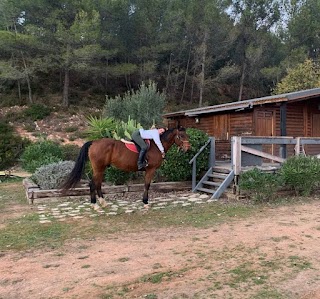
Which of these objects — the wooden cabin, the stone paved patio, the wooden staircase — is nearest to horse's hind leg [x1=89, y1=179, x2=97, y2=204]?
the stone paved patio

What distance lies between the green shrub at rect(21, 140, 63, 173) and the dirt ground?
667 centimetres

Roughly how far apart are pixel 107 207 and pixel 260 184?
345 cm

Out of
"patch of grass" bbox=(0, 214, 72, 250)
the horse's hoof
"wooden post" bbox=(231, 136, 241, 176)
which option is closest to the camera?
"patch of grass" bbox=(0, 214, 72, 250)

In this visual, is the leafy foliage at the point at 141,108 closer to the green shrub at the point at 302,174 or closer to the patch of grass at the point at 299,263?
the green shrub at the point at 302,174

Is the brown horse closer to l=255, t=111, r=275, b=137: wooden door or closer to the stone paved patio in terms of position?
the stone paved patio

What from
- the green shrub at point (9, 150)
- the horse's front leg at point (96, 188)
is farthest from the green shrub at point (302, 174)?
the green shrub at point (9, 150)

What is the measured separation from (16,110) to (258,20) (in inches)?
940

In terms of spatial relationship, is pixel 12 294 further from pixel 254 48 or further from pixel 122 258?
pixel 254 48

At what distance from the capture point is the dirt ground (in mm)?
3328

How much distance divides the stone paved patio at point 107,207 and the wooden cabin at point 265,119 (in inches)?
216

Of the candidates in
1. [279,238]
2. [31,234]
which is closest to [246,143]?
[279,238]

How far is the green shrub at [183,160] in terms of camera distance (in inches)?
369

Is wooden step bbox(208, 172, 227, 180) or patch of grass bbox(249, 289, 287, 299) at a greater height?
wooden step bbox(208, 172, 227, 180)

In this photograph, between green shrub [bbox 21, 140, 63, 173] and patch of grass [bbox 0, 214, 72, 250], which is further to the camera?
green shrub [bbox 21, 140, 63, 173]
